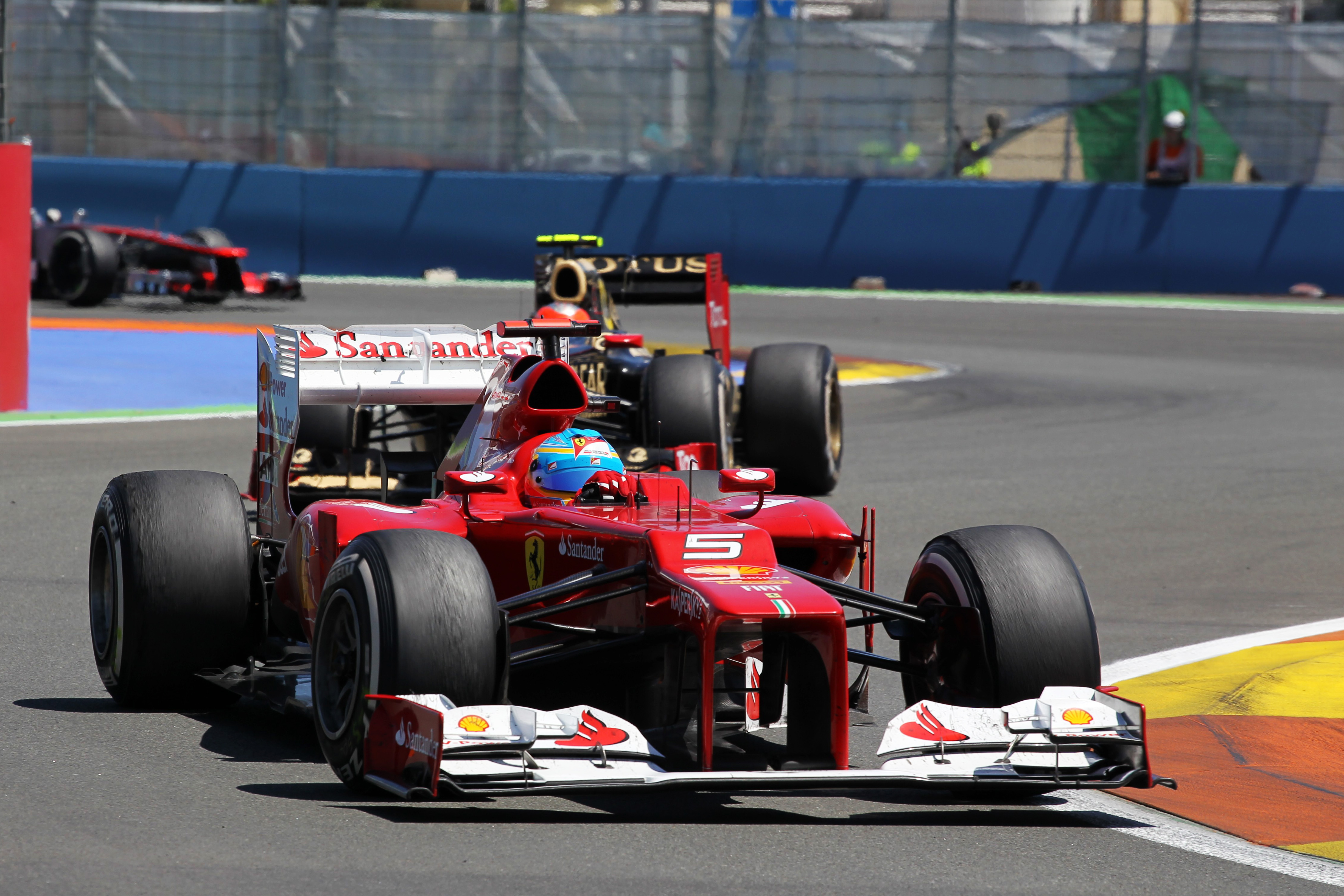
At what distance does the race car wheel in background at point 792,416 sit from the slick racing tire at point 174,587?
603 centimetres

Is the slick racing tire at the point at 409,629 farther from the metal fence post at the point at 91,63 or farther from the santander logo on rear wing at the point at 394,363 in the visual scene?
the metal fence post at the point at 91,63

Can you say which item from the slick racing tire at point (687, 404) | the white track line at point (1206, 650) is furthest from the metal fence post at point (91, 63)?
the white track line at point (1206, 650)

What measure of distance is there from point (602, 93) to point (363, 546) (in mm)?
24961

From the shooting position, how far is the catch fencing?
1115 inches

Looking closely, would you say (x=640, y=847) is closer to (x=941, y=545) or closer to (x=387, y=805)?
(x=387, y=805)

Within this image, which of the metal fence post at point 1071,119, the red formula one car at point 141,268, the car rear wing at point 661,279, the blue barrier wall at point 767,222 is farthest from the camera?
the metal fence post at point 1071,119

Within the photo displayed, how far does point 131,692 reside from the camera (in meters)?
6.79

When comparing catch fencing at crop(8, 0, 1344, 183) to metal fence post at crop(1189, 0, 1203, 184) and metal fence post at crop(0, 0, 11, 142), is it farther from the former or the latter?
metal fence post at crop(0, 0, 11, 142)

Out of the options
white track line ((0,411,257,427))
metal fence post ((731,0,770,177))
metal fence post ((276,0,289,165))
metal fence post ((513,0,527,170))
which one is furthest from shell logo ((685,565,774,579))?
metal fence post ((276,0,289,165))

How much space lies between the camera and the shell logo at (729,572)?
5680mm

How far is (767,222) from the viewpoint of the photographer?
94.6ft

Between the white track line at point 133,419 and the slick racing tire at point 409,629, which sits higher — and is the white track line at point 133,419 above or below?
below

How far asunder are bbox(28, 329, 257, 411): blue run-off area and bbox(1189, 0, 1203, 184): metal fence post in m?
14.1

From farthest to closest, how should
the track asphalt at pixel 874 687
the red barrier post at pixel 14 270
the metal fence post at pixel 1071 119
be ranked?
the metal fence post at pixel 1071 119
the red barrier post at pixel 14 270
the track asphalt at pixel 874 687
